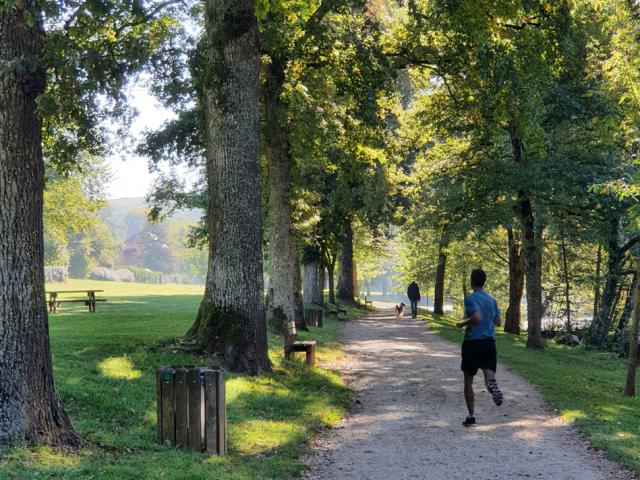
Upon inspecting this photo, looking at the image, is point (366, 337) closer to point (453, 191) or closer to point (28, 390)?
point (453, 191)

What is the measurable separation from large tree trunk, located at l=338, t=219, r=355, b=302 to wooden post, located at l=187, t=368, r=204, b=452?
3227 cm

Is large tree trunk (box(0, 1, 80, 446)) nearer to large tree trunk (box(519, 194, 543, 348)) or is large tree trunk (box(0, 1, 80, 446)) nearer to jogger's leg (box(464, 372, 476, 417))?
jogger's leg (box(464, 372, 476, 417))

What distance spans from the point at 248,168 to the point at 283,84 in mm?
6940

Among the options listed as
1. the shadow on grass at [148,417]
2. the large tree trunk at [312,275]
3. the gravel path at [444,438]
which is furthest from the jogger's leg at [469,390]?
the large tree trunk at [312,275]

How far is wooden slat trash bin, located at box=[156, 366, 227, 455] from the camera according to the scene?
283 inches

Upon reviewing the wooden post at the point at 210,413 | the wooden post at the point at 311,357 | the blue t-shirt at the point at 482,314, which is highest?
the blue t-shirt at the point at 482,314

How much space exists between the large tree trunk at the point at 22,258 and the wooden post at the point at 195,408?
1.19 meters

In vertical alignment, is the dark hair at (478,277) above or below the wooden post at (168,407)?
above

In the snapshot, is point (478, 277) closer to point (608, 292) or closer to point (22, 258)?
point (22, 258)

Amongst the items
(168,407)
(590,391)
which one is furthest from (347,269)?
(168,407)

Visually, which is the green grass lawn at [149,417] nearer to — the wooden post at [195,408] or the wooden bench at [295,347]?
the wooden post at [195,408]

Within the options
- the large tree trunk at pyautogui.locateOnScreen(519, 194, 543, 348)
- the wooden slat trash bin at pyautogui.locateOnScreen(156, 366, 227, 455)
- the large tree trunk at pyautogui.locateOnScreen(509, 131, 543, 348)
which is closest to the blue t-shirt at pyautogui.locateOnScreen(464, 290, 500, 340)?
the wooden slat trash bin at pyautogui.locateOnScreen(156, 366, 227, 455)

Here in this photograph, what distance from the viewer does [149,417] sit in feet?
27.7

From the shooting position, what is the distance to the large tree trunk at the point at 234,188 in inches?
460
